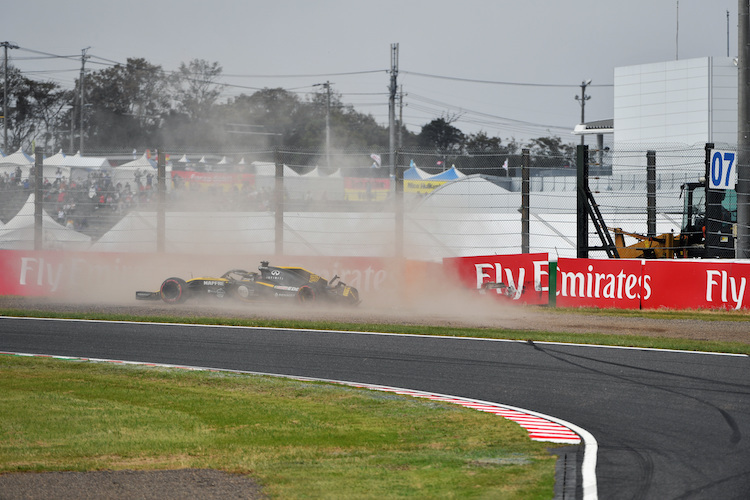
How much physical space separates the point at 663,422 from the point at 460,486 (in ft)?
10.0

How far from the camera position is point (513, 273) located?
742 inches

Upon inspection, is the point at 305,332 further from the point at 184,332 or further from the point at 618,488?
the point at 618,488

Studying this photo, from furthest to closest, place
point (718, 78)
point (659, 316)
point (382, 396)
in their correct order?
point (718, 78), point (659, 316), point (382, 396)

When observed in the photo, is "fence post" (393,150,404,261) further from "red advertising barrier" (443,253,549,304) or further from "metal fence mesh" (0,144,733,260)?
"red advertising barrier" (443,253,549,304)

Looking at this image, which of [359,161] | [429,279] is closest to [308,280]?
[429,279]

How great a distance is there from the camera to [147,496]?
5.70 metres

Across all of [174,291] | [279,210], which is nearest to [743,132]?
[279,210]

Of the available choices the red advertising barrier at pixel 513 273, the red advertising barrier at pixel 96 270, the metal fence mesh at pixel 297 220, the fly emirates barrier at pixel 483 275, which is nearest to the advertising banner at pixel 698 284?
the fly emirates barrier at pixel 483 275

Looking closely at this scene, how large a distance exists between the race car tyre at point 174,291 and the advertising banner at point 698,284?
10.4m

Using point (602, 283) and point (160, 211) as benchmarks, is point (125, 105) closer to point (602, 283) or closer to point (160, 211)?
point (160, 211)

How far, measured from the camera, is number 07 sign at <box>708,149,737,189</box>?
18672 millimetres

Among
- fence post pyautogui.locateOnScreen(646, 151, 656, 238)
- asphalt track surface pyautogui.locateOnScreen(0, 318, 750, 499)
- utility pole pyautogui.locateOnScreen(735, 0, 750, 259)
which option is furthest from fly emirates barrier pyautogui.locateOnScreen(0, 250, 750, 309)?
asphalt track surface pyautogui.locateOnScreen(0, 318, 750, 499)

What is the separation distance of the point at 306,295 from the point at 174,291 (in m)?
3.32

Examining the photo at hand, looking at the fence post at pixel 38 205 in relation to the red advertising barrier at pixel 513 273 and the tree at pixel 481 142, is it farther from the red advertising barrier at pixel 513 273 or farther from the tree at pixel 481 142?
the tree at pixel 481 142
